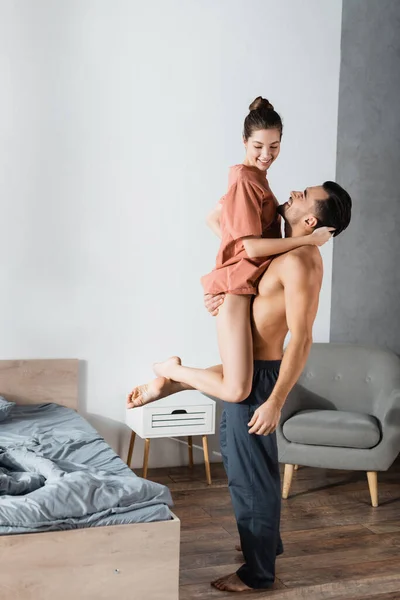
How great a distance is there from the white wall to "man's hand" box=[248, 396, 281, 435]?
74.0 inches

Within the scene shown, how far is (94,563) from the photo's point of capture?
2375 mm

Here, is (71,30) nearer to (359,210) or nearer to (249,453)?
(359,210)

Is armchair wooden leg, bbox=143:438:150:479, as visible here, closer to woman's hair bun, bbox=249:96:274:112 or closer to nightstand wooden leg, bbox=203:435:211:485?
nightstand wooden leg, bbox=203:435:211:485

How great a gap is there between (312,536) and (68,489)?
1.43m

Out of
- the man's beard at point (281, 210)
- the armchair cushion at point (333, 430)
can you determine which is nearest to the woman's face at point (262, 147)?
the man's beard at point (281, 210)

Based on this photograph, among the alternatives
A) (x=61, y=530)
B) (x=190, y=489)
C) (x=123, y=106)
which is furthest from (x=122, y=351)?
(x=61, y=530)

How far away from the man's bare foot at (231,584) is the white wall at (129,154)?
1622 mm

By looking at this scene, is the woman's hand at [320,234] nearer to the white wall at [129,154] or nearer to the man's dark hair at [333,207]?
the man's dark hair at [333,207]

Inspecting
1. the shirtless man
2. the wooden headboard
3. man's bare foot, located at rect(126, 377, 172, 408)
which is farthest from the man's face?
the wooden headboard

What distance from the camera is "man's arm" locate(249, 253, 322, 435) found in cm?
261

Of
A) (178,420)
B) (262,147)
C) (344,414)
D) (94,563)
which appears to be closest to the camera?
(94,563)

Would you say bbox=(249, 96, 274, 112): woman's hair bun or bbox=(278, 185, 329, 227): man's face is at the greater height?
bbox=(249, 96, 274, 112): woman's hair bun

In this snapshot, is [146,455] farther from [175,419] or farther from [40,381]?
[40,381]

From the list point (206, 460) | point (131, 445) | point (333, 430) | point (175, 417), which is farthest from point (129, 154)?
point (333, 430)
